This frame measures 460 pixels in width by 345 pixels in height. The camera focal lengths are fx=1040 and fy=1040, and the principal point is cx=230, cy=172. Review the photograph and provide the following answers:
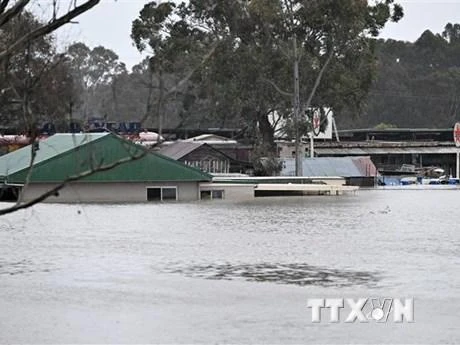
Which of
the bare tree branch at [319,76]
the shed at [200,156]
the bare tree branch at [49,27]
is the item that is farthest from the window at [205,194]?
the bare tree branch at [49,27]

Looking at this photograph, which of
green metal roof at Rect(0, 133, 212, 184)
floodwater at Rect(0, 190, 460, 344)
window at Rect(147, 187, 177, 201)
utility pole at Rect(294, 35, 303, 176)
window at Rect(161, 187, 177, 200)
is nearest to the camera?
floodwater at Rect(0, 190, 460, 344)

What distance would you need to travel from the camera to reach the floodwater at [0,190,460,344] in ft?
39.4

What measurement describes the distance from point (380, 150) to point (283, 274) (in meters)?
51.6

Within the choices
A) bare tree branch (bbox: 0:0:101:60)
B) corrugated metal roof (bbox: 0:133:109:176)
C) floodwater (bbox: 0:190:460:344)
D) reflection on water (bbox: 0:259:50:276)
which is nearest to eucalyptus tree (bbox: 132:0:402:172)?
corrugated metal roof (bbox: 0:133:109:176)

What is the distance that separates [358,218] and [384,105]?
71.8 metres

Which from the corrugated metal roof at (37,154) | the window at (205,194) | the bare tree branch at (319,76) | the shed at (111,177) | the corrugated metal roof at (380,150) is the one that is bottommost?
the window at (205,194)

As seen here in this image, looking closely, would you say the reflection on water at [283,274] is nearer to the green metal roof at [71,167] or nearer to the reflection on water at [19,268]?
the reflection on water at [19,268]

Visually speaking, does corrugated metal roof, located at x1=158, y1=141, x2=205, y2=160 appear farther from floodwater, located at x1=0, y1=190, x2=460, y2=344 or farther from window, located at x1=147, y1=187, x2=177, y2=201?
→ floodwater, located at x1=0, y1=190, x2=460, y2=344

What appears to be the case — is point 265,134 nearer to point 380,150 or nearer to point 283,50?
point 283,50

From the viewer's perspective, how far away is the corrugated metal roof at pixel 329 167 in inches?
2133

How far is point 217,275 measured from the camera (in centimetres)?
1723

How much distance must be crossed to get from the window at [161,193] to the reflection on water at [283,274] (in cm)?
2313

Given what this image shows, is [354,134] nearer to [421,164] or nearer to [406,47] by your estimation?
[421,164]

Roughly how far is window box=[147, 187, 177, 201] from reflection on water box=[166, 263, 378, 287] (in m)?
23.1
